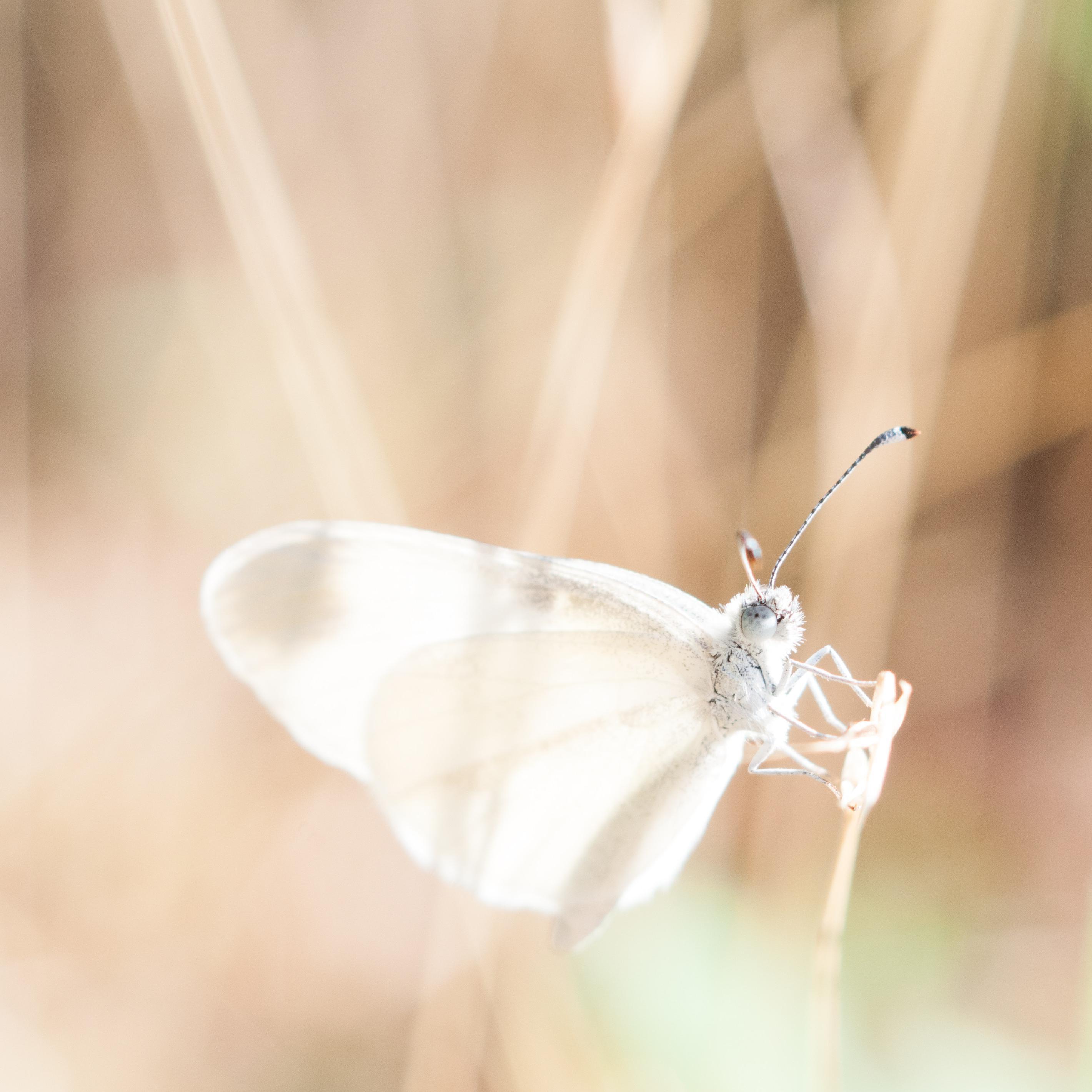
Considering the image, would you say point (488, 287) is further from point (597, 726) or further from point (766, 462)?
point (597, 726)

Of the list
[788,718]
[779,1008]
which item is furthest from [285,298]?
[779,1008]

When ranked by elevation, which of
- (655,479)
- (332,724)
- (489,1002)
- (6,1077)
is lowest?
(6,1077)

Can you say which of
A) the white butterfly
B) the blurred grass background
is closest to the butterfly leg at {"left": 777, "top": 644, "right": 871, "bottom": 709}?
the white butterfly

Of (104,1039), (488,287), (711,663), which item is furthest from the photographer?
(488,287)

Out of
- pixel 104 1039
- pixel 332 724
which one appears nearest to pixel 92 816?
pixel 104 1039

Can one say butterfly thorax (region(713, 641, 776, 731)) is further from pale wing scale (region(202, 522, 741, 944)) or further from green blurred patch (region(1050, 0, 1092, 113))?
green blurred patch (region(1050, 0, 1092, 113))

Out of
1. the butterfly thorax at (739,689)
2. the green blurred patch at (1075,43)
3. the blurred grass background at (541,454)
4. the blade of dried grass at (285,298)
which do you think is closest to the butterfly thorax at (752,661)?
the butterfly thorax at (739,689)

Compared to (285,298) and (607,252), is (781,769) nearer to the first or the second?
(607,252)
